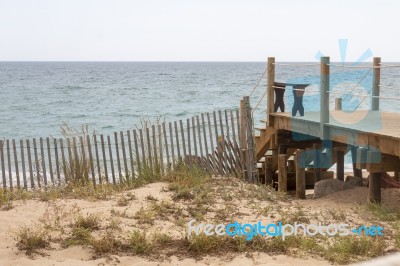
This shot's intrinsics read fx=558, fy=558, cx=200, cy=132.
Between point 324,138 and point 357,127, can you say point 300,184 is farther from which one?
point 357,127

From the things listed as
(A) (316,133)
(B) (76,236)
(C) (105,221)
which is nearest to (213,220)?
(C) (105,221)

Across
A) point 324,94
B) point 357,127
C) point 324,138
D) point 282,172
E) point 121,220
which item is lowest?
point 282,172

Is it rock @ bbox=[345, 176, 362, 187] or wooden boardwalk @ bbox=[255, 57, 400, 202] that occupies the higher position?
wooden boardwalk @ bbox=[255, 57, 400, 202]

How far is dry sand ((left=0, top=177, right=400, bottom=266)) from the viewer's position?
227 inches

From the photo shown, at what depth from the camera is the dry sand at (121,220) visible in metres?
5.77

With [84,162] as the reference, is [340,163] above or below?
below

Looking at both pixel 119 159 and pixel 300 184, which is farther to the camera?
pixel 300 184

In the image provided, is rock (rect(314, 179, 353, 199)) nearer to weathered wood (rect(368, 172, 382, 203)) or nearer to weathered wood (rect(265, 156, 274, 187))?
weathered wood (rect(368, 172, 382, 203))

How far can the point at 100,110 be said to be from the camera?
4081cm

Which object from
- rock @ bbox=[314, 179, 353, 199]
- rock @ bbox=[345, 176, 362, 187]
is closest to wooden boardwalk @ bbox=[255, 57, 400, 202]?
rock @ bbox=[314, 179, 353, 199]

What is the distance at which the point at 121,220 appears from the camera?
7129 mm

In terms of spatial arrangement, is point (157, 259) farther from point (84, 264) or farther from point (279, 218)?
point (279, 218)

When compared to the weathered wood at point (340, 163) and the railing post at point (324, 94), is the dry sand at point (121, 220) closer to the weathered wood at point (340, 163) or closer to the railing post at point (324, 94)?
the railing post at point (324, 94)

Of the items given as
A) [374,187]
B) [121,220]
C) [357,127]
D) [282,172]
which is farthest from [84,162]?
[374,187]
